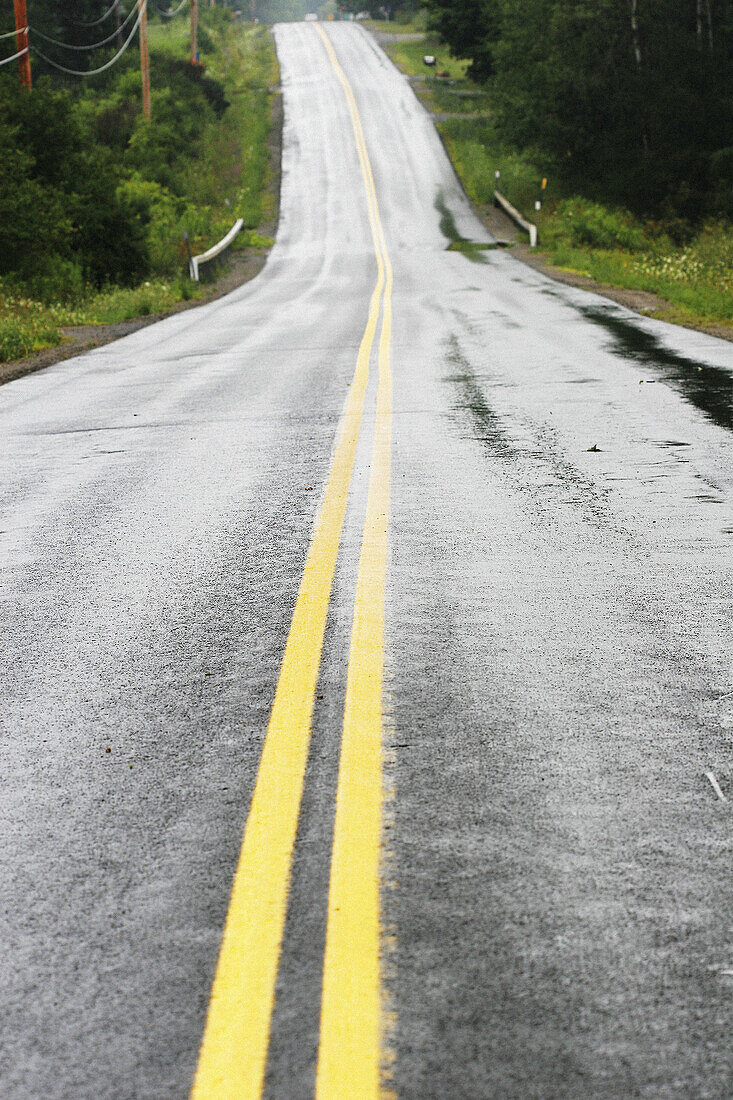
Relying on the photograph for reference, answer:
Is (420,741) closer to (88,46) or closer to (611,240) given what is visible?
(611,240)

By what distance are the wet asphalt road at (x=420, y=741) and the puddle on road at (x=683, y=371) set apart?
241mm

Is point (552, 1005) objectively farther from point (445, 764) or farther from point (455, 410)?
point (455, 410)

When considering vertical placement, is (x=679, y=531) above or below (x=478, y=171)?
below

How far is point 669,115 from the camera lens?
35.0 m

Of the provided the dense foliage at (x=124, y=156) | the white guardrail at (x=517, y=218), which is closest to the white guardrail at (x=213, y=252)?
the dense foliage at (x=124, y=156)

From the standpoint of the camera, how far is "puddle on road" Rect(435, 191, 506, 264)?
34.0m

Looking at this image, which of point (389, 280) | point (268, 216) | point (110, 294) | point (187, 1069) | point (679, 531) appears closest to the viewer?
point (187, 1069)

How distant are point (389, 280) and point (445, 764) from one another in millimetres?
25002

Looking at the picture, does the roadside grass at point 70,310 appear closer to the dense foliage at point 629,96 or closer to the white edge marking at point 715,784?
the white edge marking at point 715,784

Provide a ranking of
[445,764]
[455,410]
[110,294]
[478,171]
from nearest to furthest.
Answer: [445,764] < [455,410] < [110,294] < [478,171]

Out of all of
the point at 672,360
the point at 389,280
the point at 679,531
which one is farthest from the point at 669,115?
the point at 679,531

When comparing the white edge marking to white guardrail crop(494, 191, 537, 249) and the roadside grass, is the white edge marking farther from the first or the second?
white guardrail crop(494, 191, 537, 249)

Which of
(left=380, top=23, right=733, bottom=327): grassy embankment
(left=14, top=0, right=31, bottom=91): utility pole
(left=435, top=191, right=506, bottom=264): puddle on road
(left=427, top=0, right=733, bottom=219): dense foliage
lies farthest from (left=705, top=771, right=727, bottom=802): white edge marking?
(left=427, top=0, right=733, bottom=219): dense foliage

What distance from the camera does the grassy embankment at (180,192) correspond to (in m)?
20.6
